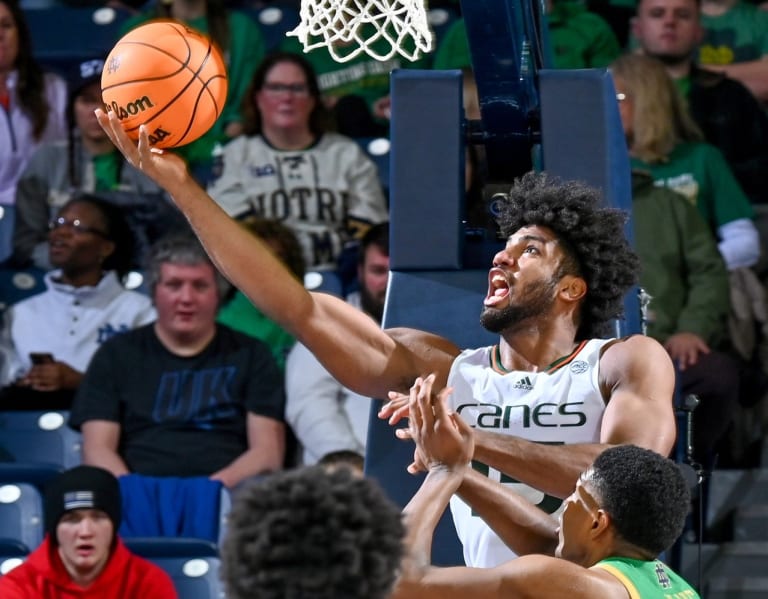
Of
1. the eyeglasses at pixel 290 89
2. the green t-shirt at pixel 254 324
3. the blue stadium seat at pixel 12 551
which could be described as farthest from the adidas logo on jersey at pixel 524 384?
the eyeglasses at pixel 290 89

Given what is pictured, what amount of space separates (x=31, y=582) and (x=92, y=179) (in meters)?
3.04

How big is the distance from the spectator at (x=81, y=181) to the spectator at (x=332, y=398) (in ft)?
3.91

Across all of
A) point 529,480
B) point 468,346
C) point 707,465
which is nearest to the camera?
point 529,480

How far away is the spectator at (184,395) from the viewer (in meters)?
7.04

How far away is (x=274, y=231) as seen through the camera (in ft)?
25.3

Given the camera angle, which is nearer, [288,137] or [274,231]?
[274,231]

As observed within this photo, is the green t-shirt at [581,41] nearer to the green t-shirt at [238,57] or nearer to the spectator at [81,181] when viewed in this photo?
the green t-shirt at [238,57]

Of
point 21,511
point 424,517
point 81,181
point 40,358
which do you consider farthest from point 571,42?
point 424,517

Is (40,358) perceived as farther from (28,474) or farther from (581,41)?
(581,41)

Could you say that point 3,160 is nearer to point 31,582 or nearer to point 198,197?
point 31,582

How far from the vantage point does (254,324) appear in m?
7.84

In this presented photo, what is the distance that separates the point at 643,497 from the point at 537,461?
50 centimetres

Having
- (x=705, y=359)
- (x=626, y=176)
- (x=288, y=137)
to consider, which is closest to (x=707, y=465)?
(x=705, y=359)

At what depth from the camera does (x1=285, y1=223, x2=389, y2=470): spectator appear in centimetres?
709
